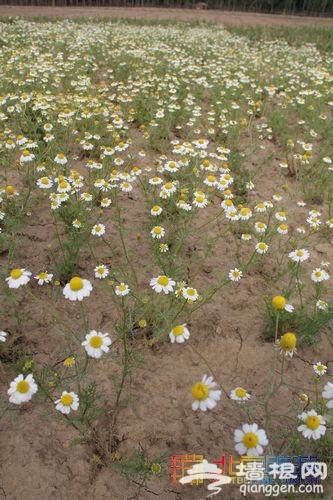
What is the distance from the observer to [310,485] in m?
1.98

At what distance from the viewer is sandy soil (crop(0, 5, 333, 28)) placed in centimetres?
1933

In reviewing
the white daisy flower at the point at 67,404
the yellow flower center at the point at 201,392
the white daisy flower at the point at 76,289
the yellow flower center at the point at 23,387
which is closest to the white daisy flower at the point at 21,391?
the yellow flower center at the point at 23,387

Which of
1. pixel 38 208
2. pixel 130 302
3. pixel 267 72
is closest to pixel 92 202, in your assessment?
pixel 38 208

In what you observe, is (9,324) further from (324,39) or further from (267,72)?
(324,39)

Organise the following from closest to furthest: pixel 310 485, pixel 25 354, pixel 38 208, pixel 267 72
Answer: pixel 310 485 → pixel 25 354 → pixel 38 208 → pixel 267 72

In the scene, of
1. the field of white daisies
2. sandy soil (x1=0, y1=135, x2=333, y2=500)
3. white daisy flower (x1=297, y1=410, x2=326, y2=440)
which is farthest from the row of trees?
white daisy flower (x1=297, y1=410, x2=326, y2=440)

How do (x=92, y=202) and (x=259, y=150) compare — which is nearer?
(x=92, y=202)

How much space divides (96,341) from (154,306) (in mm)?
987

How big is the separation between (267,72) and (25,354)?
26.2 ft

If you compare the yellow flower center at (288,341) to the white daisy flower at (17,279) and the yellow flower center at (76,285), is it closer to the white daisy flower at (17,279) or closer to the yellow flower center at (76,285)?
the yellow flower center at (76,285)

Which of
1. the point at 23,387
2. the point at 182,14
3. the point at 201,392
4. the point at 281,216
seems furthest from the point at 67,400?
the point at 182,14

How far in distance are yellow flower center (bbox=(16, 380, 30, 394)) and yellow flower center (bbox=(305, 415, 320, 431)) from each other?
1.29 metres

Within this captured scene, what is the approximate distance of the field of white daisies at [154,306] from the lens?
201 cm

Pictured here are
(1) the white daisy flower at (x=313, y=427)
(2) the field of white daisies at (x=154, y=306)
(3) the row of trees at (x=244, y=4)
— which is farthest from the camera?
(3) the row of trees at (x=244, y=4)
